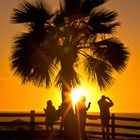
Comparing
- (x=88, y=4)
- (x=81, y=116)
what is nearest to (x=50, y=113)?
(x=81, y=116)

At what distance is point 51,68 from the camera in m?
20.5

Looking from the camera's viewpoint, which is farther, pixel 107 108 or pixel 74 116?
pixel 107 108

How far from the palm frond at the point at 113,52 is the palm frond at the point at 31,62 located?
2.25 m

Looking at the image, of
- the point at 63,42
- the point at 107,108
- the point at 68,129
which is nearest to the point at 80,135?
the point at 68,129

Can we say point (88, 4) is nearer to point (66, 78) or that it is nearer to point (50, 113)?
point (66, 78)

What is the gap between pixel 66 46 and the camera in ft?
69.4

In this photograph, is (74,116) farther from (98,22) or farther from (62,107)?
(98,22)

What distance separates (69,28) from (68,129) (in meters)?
4.07

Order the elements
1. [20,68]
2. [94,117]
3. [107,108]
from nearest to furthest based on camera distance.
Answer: [20,68]
[107,108]
[94,117]

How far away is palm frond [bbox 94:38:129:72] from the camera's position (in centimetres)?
2103

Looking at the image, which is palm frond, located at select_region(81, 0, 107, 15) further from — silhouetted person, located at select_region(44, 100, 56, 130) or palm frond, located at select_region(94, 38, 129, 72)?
silhouetted person, located at select_region(44, 100, 56, 130)

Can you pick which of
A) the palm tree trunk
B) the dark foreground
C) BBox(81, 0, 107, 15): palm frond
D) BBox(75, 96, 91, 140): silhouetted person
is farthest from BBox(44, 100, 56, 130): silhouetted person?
BBox(81, 0, 107, 15): palm frond

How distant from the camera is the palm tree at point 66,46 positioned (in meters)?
20.3

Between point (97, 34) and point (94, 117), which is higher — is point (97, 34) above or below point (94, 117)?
above
